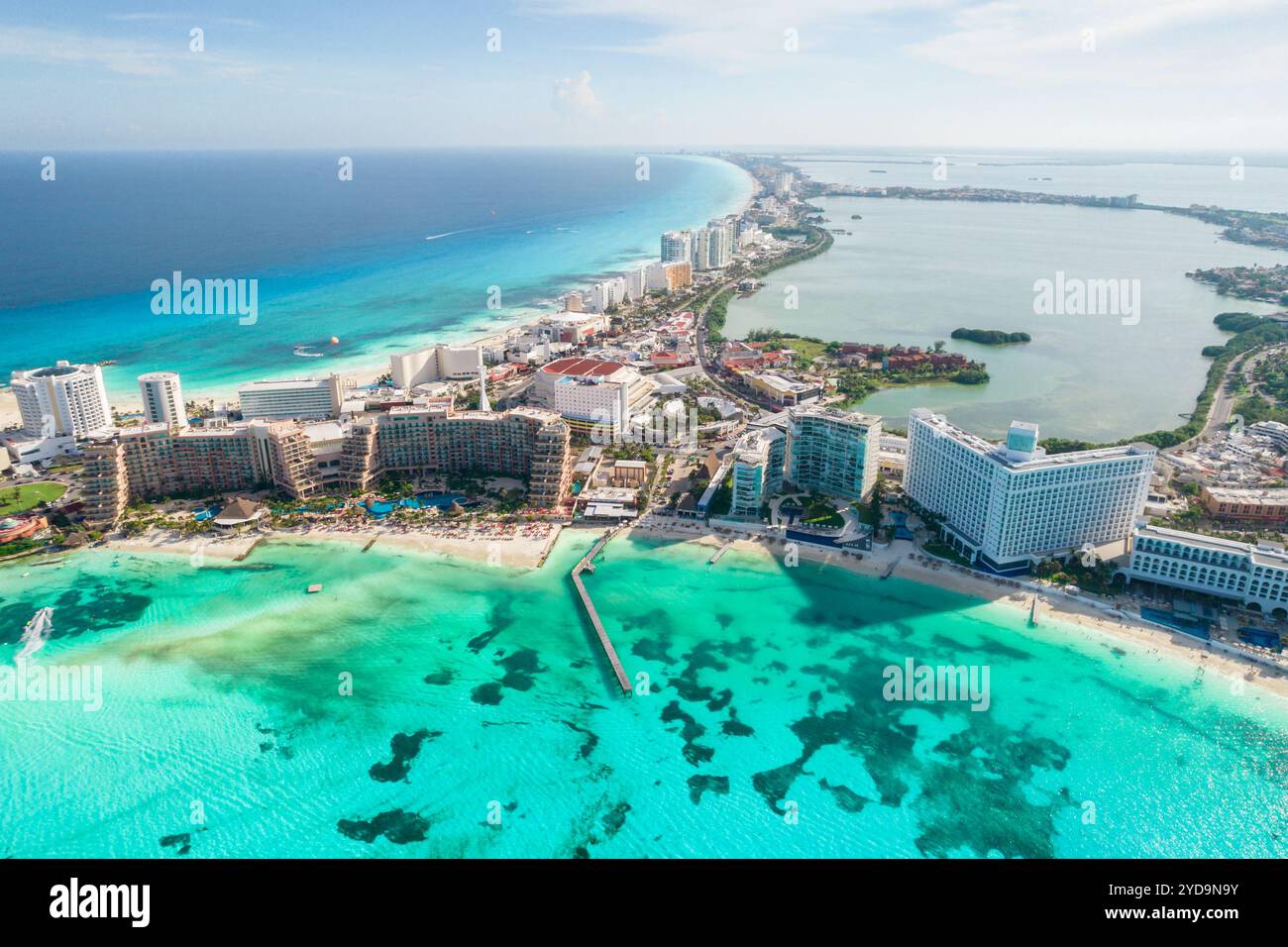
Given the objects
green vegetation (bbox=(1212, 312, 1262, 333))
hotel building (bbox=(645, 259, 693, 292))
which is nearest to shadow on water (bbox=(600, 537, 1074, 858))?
hotel building (bbox=(645, 259, 693, 292))

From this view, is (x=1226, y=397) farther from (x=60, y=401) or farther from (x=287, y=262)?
(x=287, y=262)

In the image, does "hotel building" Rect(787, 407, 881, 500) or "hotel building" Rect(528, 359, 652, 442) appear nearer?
"hotel building" Rect(787, 407, 881, 500)

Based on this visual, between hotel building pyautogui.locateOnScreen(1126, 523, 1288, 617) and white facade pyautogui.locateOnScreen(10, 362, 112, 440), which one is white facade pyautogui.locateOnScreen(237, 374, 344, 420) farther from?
hotel building pyautogui.locateOnScreen(1126, 523, 1288, 617)

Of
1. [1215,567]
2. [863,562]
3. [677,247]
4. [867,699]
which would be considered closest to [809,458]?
[863,562]

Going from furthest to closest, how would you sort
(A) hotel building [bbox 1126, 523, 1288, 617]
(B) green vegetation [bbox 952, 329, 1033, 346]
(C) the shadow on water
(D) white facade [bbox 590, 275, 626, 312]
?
(D) white facade [bbox 590, 275, 626, 312] < (B) green vegetation [bbox 952, 329, 1033, 346] < (A) hotel building [bbox 1126, 523, 1288, 617] < (C) the shadow on water

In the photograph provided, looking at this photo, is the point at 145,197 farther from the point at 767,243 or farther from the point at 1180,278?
the point at 1180,278

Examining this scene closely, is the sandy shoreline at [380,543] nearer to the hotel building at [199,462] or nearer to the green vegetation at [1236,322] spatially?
the hotel building at [199,462]
